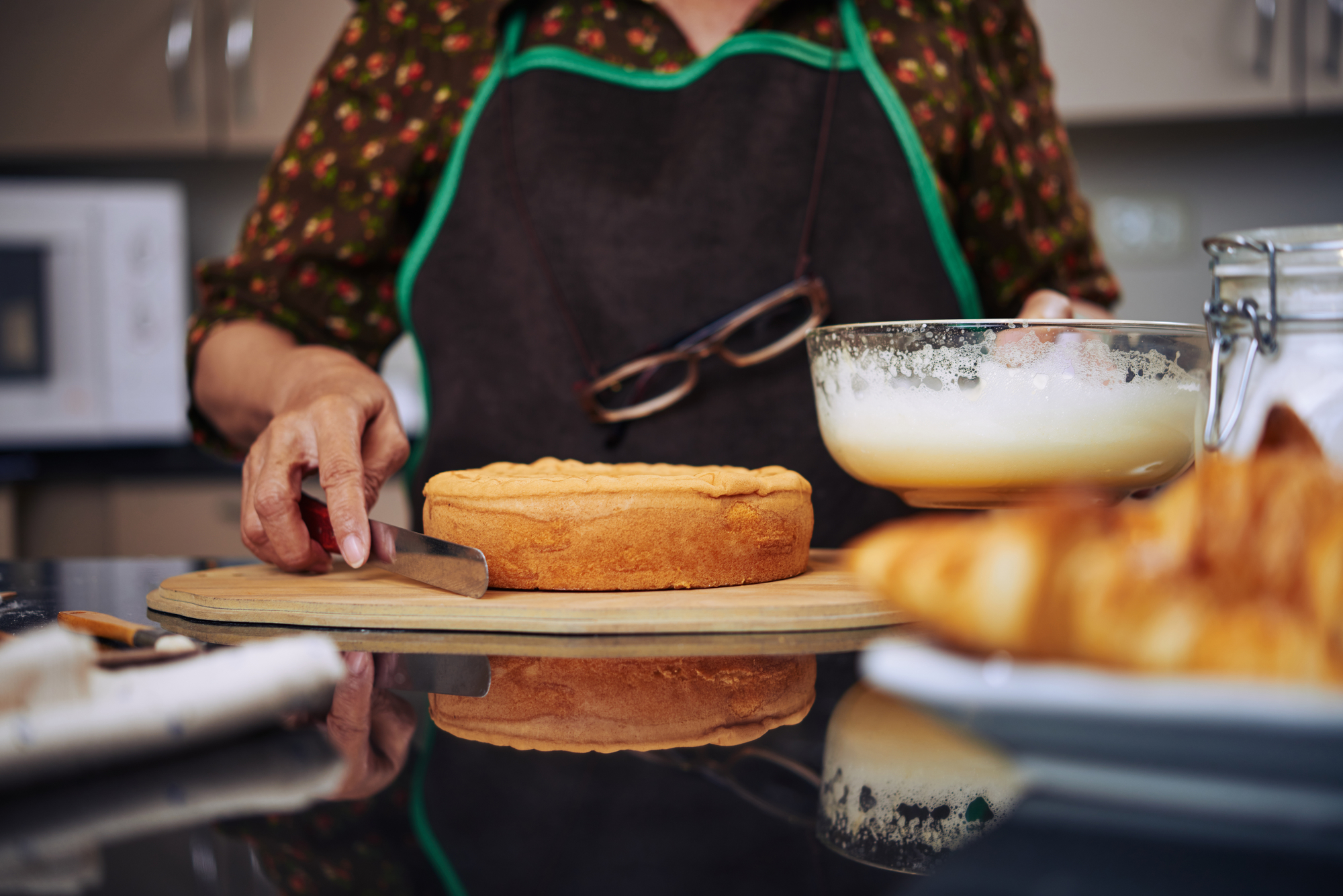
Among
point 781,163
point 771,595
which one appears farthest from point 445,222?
point 771,595

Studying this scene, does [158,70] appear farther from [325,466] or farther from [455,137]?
[325,466]

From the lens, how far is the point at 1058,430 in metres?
0.63

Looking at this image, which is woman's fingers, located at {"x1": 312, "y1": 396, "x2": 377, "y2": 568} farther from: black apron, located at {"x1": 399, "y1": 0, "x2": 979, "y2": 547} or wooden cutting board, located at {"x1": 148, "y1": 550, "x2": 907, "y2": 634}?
black apron, located at {"x1": 399, "y1": 0, "x2": 979, "y2": 547}

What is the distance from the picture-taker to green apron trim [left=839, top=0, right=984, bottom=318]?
43.4 inches

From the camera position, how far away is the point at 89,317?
246 centimetres

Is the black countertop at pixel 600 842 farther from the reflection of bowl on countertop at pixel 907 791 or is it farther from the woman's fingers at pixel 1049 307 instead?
the woman's fingers at pixel 1049 307

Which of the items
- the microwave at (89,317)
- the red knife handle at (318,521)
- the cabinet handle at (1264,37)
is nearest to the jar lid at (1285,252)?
the red knife handle at (318,521)

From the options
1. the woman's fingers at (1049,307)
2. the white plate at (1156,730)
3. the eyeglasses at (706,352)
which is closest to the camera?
the white plate at (1156,730)

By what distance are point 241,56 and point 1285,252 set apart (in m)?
2.64

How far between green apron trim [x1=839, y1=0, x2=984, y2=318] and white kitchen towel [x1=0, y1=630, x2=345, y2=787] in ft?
2.91

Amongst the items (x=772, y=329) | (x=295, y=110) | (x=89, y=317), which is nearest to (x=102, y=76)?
(x=295, y=110)

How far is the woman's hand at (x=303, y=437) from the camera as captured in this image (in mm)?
782

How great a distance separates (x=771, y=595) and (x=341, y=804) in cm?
38

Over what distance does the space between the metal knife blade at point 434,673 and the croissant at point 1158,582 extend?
314 millimetres
